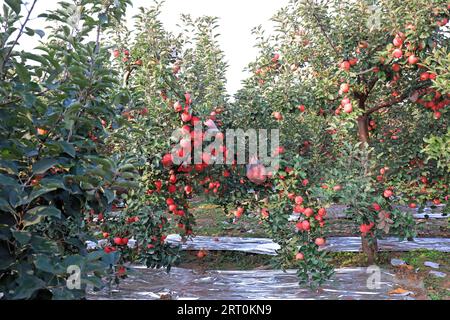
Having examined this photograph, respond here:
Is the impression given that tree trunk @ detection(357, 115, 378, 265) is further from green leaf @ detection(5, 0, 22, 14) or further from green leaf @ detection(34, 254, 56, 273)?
green leaf @ detection(34, 254, 56, 273)

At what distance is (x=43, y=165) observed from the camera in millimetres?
1800

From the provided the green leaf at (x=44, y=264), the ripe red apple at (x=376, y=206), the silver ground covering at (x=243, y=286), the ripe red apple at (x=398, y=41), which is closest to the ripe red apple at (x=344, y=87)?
the ripe red apple at (x=398, y=41)

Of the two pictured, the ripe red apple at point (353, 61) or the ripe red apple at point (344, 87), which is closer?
the ripe red apple at point (344, 87)

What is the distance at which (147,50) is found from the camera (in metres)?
4.55

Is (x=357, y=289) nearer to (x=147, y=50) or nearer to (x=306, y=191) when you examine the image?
(x=306, y=191)

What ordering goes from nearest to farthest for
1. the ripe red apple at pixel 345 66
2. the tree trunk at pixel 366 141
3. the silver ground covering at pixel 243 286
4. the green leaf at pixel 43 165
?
the green leaf at pixel 43 165
the silver ground covering at pixel 243 286
the ripe red apple at pixel 345 66
the tree trunk at pixel 366 141

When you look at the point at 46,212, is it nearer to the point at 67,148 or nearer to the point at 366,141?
the point at 67,148

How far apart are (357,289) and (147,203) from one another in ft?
7.53

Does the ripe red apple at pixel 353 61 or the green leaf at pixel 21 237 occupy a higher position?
the ripe red apple at pixel 353 61

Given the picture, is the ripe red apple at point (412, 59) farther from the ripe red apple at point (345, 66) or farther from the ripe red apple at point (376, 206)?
the ripe red apple at point (376, 206)

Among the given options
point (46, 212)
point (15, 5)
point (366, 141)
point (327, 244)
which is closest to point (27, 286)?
point (46, 212)

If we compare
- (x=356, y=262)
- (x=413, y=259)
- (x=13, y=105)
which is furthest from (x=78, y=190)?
(x=413, y=259)

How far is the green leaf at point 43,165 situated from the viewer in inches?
70.0
